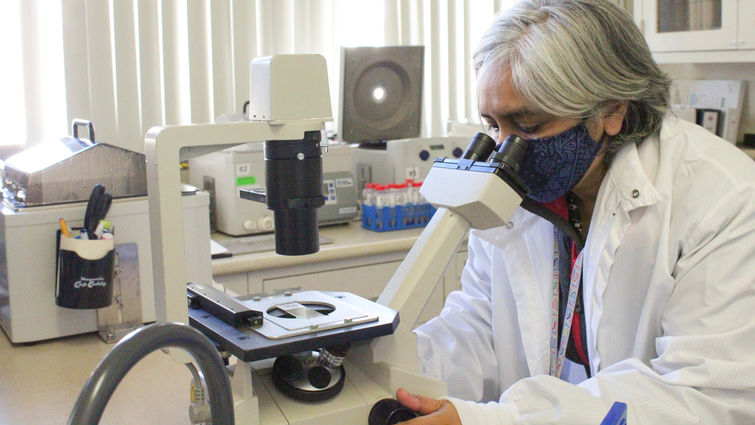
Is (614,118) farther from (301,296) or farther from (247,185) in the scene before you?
(247,185)

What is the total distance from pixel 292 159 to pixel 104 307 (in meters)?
0.79

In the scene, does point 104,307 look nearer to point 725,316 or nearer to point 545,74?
point 545,74

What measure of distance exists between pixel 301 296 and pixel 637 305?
52 cm

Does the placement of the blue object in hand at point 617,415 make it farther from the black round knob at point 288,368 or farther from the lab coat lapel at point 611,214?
the black round knob at point 288,368

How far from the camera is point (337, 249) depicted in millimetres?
2311

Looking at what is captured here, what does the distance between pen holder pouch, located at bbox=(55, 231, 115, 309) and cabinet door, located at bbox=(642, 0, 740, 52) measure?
2.72 meters

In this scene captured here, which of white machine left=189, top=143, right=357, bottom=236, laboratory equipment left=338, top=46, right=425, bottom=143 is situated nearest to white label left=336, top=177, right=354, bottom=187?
white machine left=189, top=143, right=357, bottom=236

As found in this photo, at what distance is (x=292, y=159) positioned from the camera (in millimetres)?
960

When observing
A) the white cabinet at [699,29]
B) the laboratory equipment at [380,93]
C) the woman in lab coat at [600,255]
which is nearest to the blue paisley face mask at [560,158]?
the woman in lab coat at [600,255]

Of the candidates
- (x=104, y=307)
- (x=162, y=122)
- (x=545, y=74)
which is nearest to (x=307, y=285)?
(x=104, y=307)

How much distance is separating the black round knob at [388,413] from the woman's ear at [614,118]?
0.59 metres

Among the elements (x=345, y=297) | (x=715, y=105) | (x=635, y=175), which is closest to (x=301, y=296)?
(x=345, y=297)

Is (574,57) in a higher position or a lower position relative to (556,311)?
higher

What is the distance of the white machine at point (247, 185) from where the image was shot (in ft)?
8.00
